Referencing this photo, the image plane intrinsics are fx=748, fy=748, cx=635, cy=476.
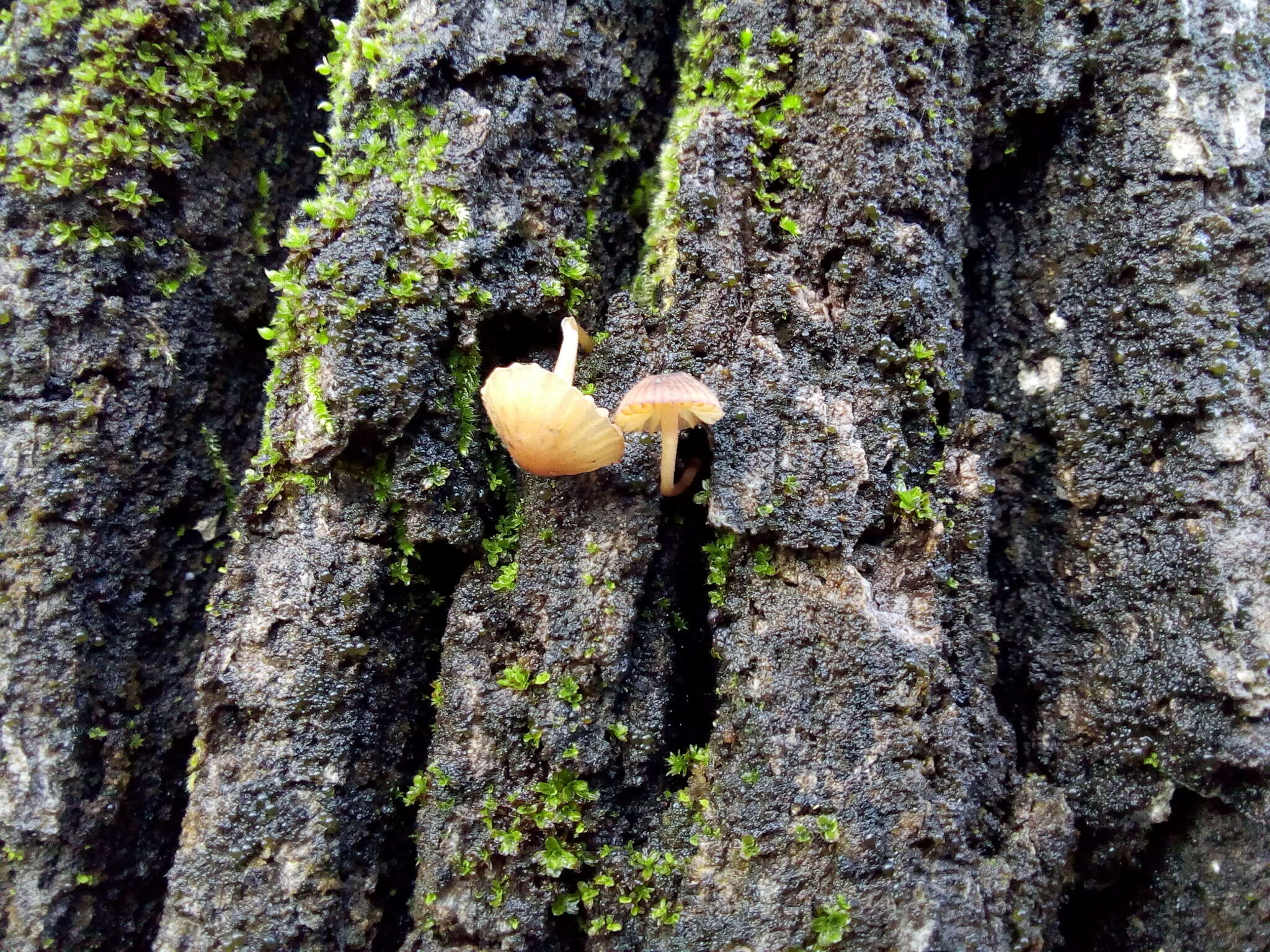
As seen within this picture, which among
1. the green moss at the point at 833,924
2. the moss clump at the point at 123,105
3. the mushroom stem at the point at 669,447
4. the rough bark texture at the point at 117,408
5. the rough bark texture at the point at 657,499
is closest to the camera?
the green moss at the point at 833,924

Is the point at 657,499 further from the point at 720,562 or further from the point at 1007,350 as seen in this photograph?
the point at 1007,350

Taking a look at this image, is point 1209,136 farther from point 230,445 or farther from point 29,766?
point 29,766

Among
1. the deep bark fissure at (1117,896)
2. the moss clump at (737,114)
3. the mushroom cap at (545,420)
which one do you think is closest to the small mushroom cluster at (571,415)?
the mushroom cap at (545,420)

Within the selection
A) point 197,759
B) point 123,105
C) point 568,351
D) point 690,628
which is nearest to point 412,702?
point 197,759

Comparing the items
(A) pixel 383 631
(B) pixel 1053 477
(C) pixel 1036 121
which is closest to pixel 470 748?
(A) pixel 383 631

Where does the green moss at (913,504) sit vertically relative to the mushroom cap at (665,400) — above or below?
below

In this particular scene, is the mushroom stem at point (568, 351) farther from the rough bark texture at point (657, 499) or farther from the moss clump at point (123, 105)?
the moss clump at point (123, 105)

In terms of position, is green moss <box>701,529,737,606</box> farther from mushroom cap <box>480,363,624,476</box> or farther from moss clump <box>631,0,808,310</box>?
moss clump <box>631,0,808,310</box>
